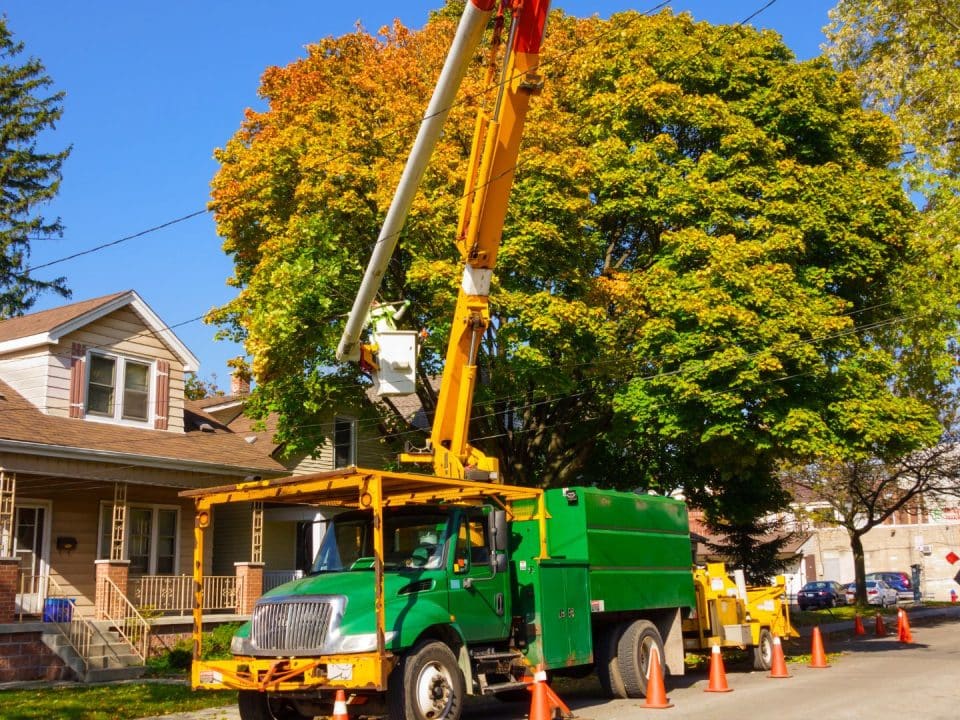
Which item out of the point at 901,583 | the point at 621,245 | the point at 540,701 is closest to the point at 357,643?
the point at 540,701

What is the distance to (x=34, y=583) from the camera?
2092 cm

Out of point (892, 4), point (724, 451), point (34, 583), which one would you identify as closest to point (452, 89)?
point (724, 451)

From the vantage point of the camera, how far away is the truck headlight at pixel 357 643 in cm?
950

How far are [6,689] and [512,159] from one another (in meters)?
11.6

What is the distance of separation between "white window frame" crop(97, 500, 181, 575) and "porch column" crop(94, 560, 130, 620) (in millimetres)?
1624

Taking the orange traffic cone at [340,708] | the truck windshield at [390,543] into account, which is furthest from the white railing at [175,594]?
the orange traffic cone at [340,708]

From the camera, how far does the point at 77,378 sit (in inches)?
899

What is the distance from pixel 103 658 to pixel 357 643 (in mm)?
11154

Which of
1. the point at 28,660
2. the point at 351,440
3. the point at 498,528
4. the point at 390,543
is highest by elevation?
the point at 351,440

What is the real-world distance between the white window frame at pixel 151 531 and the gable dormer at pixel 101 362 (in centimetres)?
191

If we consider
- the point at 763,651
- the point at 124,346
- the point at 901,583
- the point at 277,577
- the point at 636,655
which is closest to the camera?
the point at 636,655

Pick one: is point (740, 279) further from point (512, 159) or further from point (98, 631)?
point (98, 631)

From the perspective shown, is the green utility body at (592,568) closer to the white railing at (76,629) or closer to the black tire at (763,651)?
the black tire at (763,651)

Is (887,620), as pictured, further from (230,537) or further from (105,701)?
(105,701)
